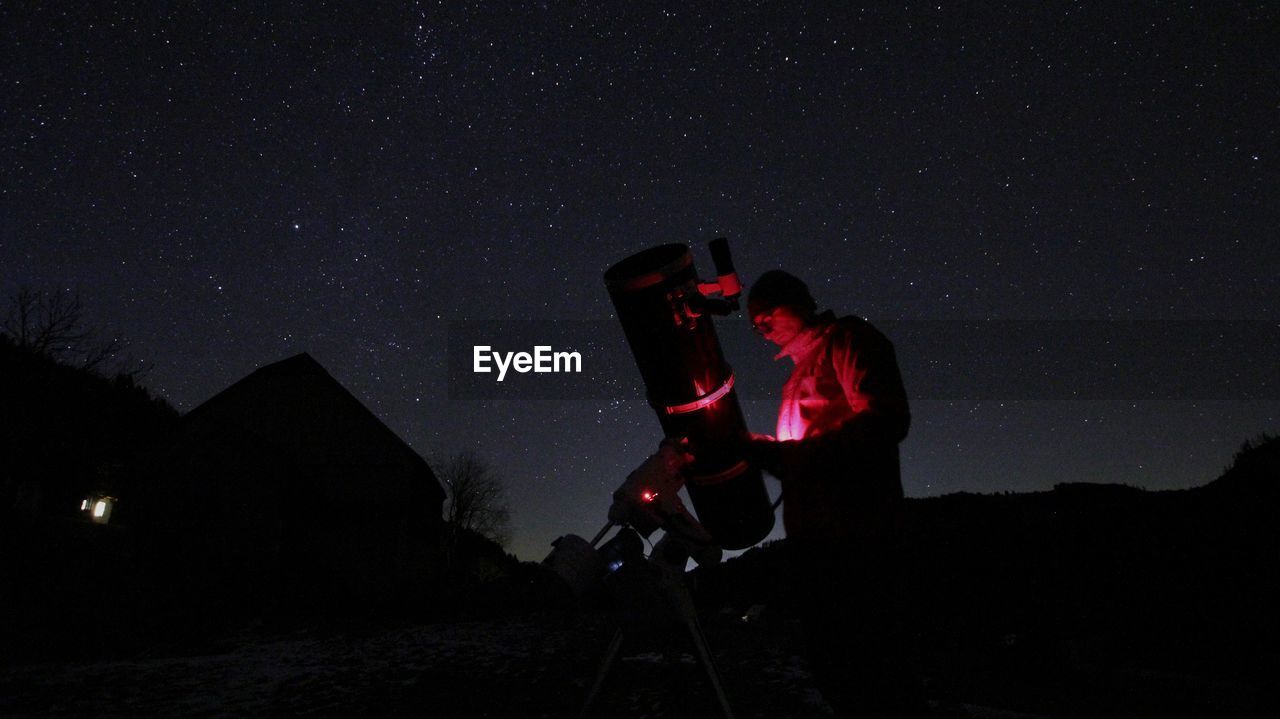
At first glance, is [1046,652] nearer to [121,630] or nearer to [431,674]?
[431,674]

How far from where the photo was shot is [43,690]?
569 cm

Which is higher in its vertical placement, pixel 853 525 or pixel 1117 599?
pixel 853 525

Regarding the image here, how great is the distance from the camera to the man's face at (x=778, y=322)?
2.77 m

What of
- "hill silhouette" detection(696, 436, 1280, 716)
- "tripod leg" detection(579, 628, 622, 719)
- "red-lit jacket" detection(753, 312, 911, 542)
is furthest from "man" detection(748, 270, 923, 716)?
"hill silhouette" detection(696, 436, 1280, 716)

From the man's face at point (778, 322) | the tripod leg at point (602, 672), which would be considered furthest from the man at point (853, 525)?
the tripod leg at point (602, 672)

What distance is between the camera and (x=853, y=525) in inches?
93.1

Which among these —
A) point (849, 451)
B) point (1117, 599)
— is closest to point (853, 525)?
point (849, 451)

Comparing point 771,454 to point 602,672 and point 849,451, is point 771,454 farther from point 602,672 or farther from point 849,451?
point 602,672

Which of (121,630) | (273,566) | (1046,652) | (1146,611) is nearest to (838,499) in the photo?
(1046,652)

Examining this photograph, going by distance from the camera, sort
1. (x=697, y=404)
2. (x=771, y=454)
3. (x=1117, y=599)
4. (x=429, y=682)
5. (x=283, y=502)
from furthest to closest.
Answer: (x=283, y=502) → (x=1117, y=599) → (x=429, y=682) → (x=697, y=404) → (x=771, y=454)

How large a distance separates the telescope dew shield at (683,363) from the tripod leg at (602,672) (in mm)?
733

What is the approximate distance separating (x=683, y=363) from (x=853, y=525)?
955 millimetres

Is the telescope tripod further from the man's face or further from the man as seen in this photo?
the man's face

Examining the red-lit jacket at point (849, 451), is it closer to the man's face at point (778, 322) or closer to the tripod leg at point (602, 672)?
the man's face at point (778, 322)
